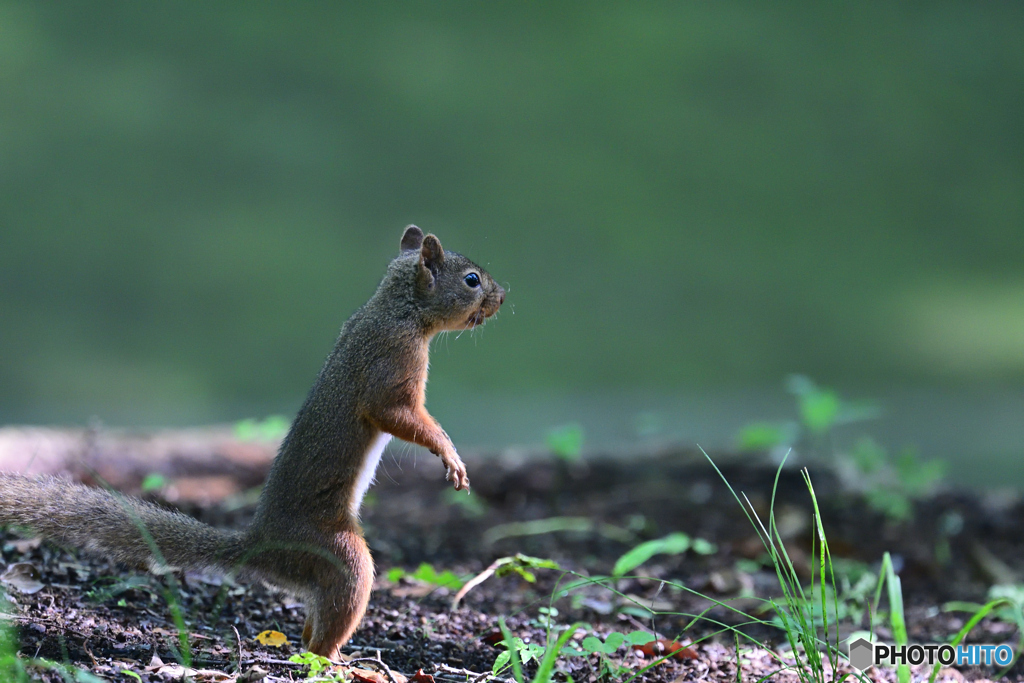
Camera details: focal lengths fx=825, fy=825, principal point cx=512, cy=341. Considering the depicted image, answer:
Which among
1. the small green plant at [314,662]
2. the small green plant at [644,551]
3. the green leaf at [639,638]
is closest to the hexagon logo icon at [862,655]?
the green leaf at [639,638]

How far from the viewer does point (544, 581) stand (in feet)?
10.1

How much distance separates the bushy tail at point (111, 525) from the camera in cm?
197

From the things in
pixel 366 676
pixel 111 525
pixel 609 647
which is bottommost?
pixel 366 676

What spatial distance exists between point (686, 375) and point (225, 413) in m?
3.53

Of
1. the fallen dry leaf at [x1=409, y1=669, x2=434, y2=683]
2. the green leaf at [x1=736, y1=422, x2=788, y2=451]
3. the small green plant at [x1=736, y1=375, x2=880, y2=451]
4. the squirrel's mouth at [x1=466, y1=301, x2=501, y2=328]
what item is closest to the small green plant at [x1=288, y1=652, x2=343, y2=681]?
the fallen dry leaf at [x1=409, y1=669, x2=434, y2=683]

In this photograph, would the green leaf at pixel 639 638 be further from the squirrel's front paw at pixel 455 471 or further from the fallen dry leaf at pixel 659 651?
the squirrel's front paw at pixel 455 471

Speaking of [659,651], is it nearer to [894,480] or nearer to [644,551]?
[644,551]

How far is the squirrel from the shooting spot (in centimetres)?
203

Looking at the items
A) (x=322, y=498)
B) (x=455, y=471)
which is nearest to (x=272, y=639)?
(x=322, y=498)

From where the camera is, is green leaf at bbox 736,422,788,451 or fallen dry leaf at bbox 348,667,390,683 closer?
fallen dry leaf at bbox 348,667,390,683

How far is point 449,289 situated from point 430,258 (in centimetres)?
11

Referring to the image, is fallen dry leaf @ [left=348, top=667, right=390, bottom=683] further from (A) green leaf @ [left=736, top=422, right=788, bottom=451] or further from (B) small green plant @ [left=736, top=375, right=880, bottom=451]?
(A) green leaf @ [left=736, top=422, right=788, bottom=451]

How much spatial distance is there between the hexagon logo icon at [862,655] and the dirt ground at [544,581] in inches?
3.8

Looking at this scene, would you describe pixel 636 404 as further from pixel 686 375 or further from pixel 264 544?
pixel 264 544
